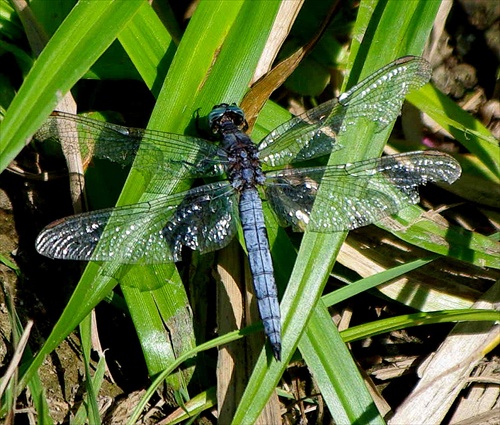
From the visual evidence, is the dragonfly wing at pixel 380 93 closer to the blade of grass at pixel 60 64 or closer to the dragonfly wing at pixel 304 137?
the dragonfly wing at pixel 304 137

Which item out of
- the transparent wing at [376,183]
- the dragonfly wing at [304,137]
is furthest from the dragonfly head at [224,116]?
the transparent wing at [376,183]

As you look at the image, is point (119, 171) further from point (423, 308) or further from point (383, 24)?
point (423, 308)

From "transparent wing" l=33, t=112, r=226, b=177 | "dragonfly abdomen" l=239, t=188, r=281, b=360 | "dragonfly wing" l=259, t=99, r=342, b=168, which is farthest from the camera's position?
"dragonfly wing" l=259, t=99, r=342, b=168

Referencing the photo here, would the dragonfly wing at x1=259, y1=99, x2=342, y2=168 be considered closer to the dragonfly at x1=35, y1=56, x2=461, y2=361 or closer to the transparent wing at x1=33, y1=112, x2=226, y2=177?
the dragonfly at x1=35, y1=56, x2=461, y2=361

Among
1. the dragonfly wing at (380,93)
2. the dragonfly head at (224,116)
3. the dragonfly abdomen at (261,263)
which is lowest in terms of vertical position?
the dragonfly abdomen at (261,263)

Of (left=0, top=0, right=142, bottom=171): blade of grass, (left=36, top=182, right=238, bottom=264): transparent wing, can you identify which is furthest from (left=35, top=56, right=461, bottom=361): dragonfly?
(left=0, top=0, right=142, bottom=171): blade of grass

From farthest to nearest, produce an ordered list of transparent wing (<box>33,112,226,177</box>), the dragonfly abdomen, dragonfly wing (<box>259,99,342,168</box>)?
dragonfly wing (<box>259,99,342,168</box>), transparent wing (<box>33,112,226,177</box>), the dragonfly abdomen

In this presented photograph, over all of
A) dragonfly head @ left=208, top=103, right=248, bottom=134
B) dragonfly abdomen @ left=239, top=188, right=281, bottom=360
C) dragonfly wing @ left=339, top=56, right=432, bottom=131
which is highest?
dragonfly head @ left=208, top=103, right=248, bottom=134
